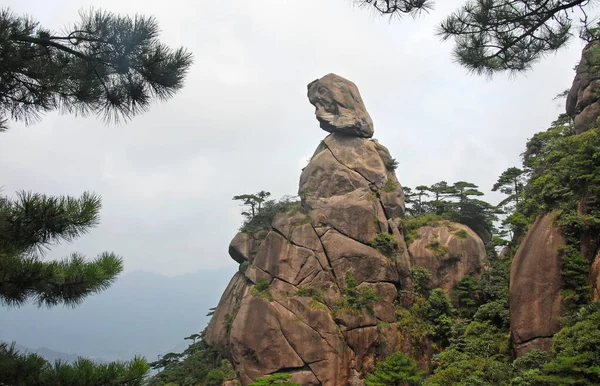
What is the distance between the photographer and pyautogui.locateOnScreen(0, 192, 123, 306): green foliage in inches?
122

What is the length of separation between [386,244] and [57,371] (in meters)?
18.0

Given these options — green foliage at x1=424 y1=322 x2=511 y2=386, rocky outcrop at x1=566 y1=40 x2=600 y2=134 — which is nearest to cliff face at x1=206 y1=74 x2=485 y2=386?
green foliage at x1=424 y1=322 x2=511 y2=386

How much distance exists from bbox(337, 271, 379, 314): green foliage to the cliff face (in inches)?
1.9

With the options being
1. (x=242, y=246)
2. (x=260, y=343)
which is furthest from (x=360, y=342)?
(x=242, y=246)

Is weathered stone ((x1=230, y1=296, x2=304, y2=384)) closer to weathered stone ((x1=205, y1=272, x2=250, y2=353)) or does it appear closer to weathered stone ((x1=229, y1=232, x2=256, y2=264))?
weathered stone ((x1=205, y1=272, x2=250, y2=353))

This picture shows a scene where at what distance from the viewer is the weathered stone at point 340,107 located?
23.4 metres

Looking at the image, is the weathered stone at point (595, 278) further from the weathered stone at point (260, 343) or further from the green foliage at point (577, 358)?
the weathered stone at point (260, 343)

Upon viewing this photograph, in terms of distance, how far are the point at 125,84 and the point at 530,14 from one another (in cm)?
449

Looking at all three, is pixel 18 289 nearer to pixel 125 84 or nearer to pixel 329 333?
pixel 125 84

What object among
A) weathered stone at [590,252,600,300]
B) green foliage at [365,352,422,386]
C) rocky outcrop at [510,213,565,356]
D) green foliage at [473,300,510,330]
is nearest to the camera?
weathered stone at [590,252,600,300]

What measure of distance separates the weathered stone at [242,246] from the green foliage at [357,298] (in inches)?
227

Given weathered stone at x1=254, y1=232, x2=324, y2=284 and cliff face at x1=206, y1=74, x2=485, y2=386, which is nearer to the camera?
cliff face at x1=206, y1=74, x2=485, y2=386

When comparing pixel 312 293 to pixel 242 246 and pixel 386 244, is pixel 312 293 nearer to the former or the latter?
pixel 386 244

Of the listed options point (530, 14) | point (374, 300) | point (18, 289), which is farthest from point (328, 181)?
point (18, 289)
